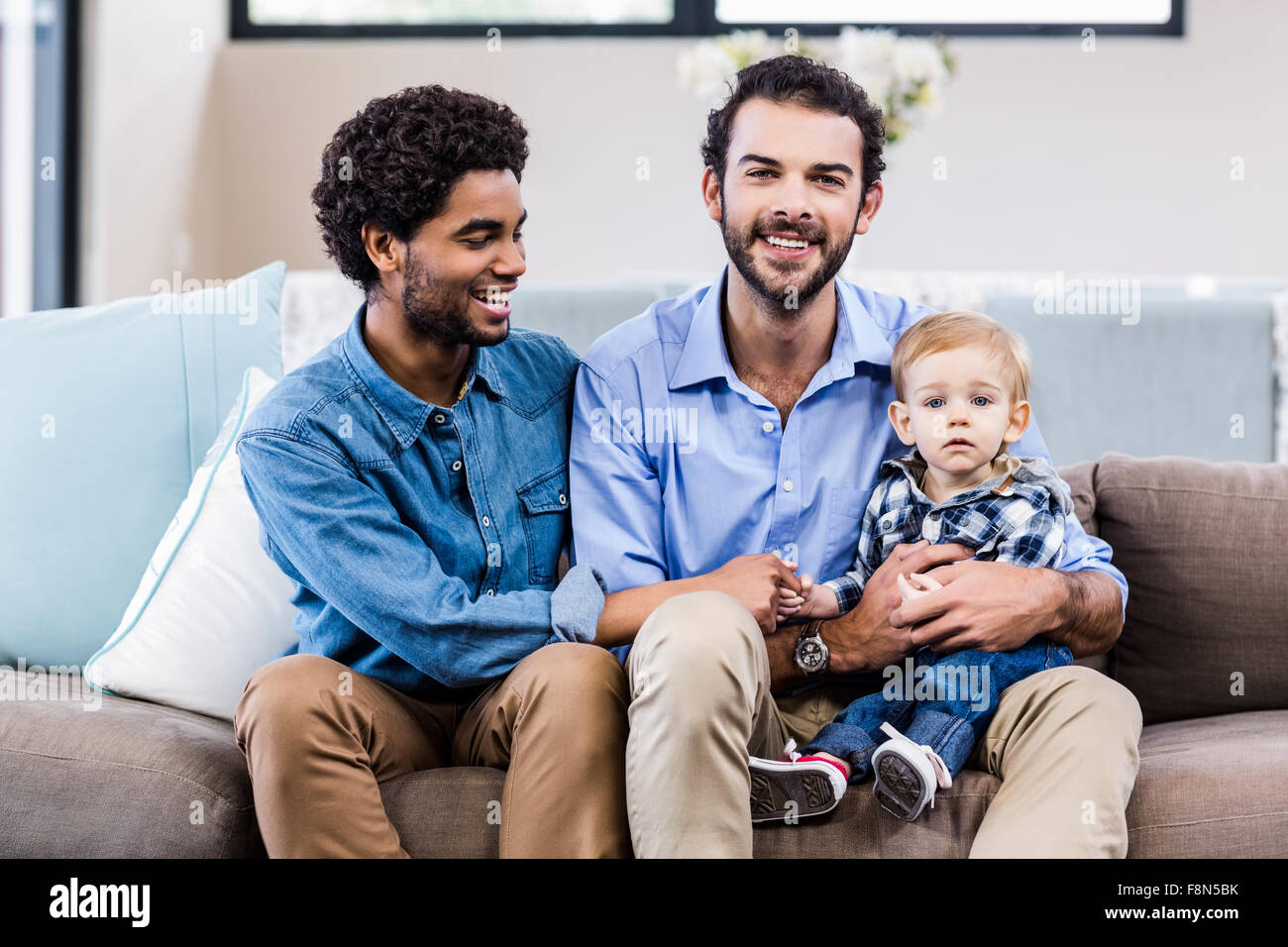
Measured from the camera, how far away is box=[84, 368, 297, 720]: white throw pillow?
1683 mm

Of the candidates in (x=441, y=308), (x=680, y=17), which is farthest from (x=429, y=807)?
(x=680, y=17)

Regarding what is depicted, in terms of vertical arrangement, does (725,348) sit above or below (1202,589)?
above

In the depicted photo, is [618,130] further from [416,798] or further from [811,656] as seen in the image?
[416,798]

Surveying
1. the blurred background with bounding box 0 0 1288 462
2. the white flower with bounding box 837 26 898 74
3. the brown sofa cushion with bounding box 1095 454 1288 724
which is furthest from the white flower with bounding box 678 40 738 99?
the brown sofa cushion with bounding box 1095 454 1288 724

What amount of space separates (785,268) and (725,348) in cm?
15

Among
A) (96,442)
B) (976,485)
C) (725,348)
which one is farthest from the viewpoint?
(96,442)

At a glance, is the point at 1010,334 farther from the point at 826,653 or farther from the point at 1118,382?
the point at 1118,382

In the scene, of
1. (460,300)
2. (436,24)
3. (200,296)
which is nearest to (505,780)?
(460,300)

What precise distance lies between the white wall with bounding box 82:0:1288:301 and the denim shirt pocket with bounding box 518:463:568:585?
2.64 m

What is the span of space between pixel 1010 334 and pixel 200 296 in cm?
127

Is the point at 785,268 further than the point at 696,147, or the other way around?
the point at 696,147

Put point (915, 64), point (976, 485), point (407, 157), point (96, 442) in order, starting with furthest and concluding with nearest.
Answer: point (915, 64) < point (96, 442) < point (976, 485) < point (407, 157)

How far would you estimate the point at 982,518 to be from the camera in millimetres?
1596

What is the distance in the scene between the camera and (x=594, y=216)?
423cm
